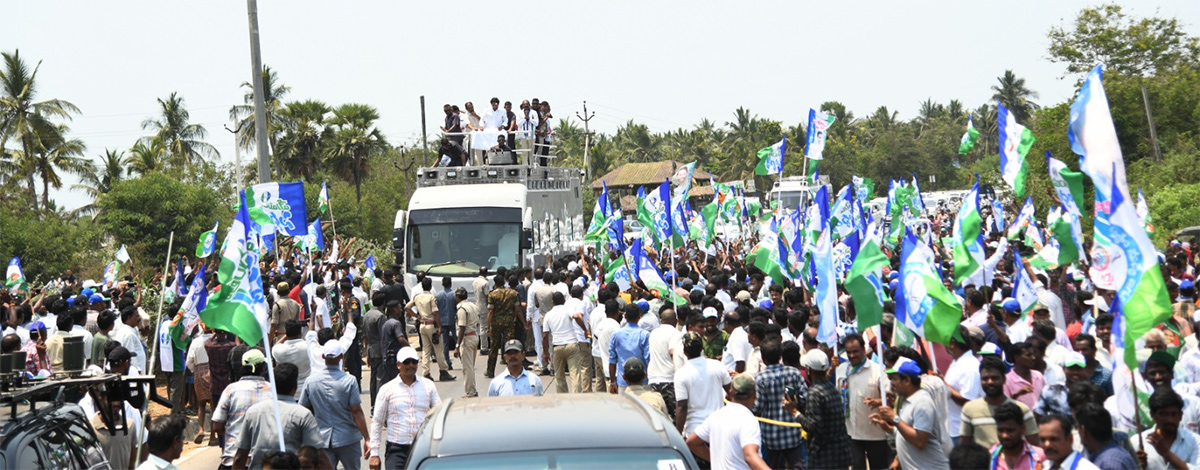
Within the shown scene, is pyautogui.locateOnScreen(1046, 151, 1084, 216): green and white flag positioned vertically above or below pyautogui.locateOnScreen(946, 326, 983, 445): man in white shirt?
above

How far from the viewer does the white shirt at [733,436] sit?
7184 millimetres

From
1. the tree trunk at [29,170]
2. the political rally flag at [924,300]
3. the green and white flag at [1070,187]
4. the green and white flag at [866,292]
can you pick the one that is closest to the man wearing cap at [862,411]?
the green and white flag at [866,292]

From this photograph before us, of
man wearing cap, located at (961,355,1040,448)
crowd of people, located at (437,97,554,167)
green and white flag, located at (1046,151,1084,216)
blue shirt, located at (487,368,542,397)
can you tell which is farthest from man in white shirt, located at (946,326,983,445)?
crowd of people, located at (437,97,554,167)

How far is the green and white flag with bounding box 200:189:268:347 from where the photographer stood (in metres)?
7.76

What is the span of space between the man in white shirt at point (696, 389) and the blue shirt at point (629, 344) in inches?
78.8

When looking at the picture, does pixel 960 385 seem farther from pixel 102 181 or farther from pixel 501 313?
pixel 102 181

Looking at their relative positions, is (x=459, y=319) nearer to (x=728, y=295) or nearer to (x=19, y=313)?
(x=728, y=295)

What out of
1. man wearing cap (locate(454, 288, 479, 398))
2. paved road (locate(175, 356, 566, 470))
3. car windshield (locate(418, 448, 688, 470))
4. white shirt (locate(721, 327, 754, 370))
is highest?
car windshield (locate(418, 448, 688, 470))

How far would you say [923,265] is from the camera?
323 inches

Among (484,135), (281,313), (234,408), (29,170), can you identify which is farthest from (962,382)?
(29,170)

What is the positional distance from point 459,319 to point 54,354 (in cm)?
528

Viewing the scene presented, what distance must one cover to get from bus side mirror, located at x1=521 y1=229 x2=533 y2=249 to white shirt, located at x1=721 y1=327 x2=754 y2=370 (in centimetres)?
1168

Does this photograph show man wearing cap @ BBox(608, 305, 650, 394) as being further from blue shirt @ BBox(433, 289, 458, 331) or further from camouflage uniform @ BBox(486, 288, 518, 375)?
blue shirt @ BBox(433, 289, 458, 331)

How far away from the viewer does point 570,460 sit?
5.22 m
